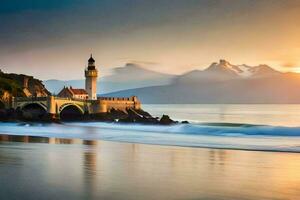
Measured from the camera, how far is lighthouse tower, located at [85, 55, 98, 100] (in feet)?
129

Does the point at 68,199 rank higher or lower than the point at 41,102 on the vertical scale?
lower

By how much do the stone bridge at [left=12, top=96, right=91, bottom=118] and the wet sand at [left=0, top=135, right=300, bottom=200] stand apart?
1805cm

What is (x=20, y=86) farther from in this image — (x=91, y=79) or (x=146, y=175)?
(x=146, y=175)

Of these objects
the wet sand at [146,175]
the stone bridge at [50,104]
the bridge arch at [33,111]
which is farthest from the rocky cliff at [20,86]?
the wet sand at [146,175]

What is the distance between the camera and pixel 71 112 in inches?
1398

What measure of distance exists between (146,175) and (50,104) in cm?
2324

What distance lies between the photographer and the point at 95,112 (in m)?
33.8

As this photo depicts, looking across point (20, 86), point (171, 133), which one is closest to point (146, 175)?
point (171, 133)

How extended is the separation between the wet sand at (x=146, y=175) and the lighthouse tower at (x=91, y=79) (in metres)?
25.5

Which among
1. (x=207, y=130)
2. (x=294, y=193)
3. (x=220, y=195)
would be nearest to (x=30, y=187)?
(x=220, y=195)

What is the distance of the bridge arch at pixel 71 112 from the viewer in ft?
111

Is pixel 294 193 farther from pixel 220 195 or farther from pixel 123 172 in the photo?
pixel 123 172

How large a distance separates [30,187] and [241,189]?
3.67 meters

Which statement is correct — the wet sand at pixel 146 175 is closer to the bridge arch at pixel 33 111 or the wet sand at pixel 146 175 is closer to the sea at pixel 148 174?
the sea at pixel 148 174
